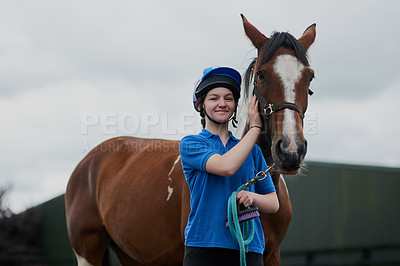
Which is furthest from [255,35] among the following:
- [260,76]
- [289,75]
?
[289,75]

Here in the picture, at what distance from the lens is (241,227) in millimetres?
2150

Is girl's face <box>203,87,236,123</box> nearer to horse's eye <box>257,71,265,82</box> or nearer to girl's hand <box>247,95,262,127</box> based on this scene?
girl's hand <box>247,95,262,127</box>

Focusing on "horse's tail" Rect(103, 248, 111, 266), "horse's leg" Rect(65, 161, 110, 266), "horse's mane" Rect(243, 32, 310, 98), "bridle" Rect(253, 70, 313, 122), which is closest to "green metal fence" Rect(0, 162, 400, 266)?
"horse's tail" Rect(103, 248, 111, 266)

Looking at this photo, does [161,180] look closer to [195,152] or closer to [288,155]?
[195,152]

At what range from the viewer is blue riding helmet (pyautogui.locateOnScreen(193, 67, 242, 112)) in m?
2.29

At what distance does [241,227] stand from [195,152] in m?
0.45

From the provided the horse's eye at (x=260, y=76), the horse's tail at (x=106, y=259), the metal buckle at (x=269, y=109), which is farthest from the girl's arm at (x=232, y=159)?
the horse's tail at (x=106, y=259)

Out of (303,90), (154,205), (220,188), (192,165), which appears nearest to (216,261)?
(220,188)

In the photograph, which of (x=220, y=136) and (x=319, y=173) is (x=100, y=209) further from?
(x=319, y=173)

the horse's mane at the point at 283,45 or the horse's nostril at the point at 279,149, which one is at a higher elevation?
the horse's mane at the point at 283,45

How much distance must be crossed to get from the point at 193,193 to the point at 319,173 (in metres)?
14.0

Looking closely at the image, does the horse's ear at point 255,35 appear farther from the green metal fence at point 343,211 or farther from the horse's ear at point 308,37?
the green metal fence at point 343,211

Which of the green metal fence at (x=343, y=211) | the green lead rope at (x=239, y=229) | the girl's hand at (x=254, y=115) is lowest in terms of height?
the green metal fence at (x=343, y=211)

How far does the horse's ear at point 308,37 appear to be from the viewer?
3005 mm
